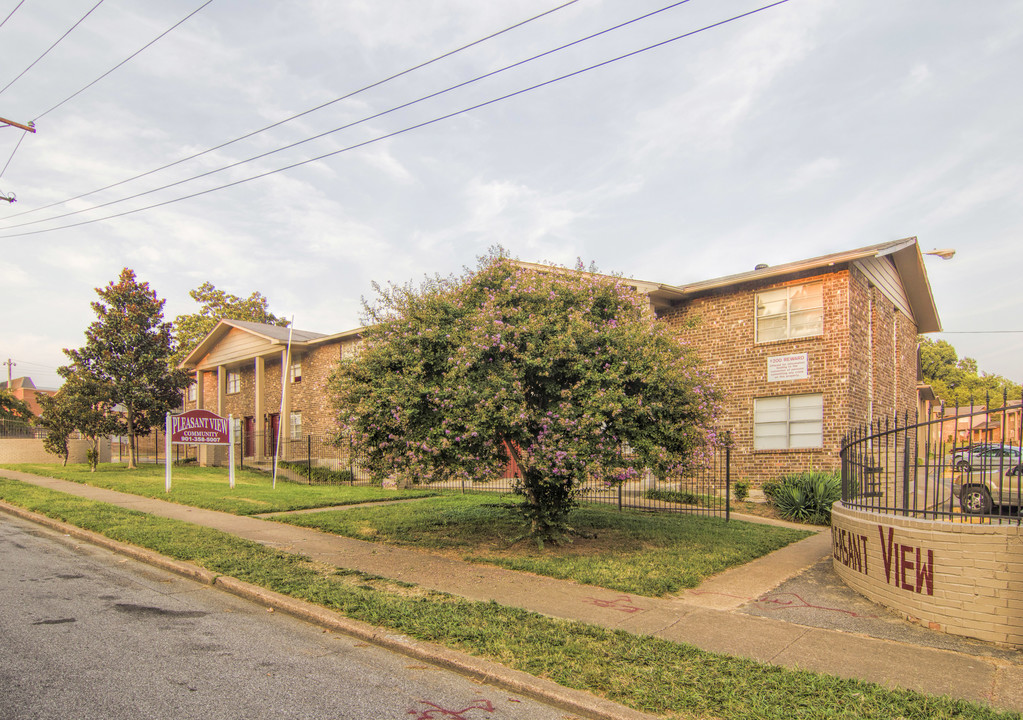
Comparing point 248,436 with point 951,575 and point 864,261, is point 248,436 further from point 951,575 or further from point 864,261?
point 951,575

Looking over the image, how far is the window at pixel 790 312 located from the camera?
16.9m

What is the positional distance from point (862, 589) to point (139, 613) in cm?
768

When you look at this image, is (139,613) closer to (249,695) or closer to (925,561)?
(249,695)

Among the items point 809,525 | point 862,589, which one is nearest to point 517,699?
point 862,589

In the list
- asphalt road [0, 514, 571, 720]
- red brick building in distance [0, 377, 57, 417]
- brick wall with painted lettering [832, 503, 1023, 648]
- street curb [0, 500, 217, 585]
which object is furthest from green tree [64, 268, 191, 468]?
red brick building in distance [0, 377, 57, 417]

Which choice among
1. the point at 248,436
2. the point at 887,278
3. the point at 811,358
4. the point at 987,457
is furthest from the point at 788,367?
the point at 248,436

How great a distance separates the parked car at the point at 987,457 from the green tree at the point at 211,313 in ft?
142

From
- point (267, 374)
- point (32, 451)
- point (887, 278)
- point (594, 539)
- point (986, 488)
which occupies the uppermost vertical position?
point (887, 278)

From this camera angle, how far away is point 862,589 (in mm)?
7527

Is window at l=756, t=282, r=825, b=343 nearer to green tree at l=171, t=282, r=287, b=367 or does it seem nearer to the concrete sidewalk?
the concrete sidewalk

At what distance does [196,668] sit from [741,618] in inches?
193

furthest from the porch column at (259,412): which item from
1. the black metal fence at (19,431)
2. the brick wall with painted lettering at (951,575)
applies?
the brick wall with painted lettering at (951,575)

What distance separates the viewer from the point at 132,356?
26.3m

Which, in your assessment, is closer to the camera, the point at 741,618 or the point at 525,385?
the point at 741,618
